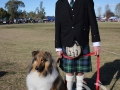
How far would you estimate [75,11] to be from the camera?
443cm

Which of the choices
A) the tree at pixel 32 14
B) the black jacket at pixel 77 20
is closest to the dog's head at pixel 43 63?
the black jacket at pixel 77 20

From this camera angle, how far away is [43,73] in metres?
4.57

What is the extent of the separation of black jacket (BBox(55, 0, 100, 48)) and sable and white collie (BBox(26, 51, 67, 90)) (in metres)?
0.55

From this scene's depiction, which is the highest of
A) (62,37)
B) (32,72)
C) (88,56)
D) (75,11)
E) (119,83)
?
(75,11)

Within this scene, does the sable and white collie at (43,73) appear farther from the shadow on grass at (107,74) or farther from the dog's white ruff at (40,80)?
the shadow on grass at (107,74)

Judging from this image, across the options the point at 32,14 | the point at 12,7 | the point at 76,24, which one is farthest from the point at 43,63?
the point at 32,14

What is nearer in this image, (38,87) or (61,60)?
(38,87)

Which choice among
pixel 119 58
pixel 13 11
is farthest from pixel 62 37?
pixel 13 11

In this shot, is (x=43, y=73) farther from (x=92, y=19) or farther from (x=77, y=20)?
(x=92, y=19)

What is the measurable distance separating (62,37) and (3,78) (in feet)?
11.6

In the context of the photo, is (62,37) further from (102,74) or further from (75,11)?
(102,74)

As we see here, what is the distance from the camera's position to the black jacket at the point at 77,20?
4.41 metres

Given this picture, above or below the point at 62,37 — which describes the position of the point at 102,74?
below

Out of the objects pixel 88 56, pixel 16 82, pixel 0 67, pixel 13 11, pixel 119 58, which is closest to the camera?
pixel 88 56
